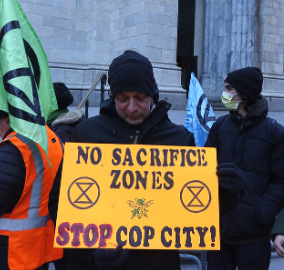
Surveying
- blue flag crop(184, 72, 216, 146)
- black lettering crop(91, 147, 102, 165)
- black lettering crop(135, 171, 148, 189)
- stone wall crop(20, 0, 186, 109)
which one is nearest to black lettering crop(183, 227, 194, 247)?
black lettering crop(135, 171, 148, 189)

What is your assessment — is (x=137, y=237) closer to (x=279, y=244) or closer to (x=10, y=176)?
(x=10, y=176)

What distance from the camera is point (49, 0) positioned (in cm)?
A: 1124

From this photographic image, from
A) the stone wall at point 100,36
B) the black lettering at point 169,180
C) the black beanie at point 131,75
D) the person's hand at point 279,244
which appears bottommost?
the person's hand at point 279,244

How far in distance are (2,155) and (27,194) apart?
10.3 inches

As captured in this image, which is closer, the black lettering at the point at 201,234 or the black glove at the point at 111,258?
the black glove at the point at 111,258

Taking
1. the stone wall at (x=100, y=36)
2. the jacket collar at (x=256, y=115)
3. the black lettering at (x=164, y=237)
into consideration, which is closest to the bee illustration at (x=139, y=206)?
the black lettering at (x=164, y=237)

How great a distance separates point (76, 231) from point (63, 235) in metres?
0.06

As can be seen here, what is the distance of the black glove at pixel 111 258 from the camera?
1.54 metres

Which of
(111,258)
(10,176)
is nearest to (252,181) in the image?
(111,258)

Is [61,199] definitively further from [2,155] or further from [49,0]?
[49,0]

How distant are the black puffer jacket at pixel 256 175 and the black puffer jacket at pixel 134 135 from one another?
91 cm

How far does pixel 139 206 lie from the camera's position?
1723 millimetres

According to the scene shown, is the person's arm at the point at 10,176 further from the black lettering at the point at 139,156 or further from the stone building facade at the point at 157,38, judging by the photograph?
the stone building facade at the point at 157,38

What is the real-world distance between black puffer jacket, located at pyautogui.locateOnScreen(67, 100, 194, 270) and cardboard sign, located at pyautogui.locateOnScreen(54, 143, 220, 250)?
0.34 feet
